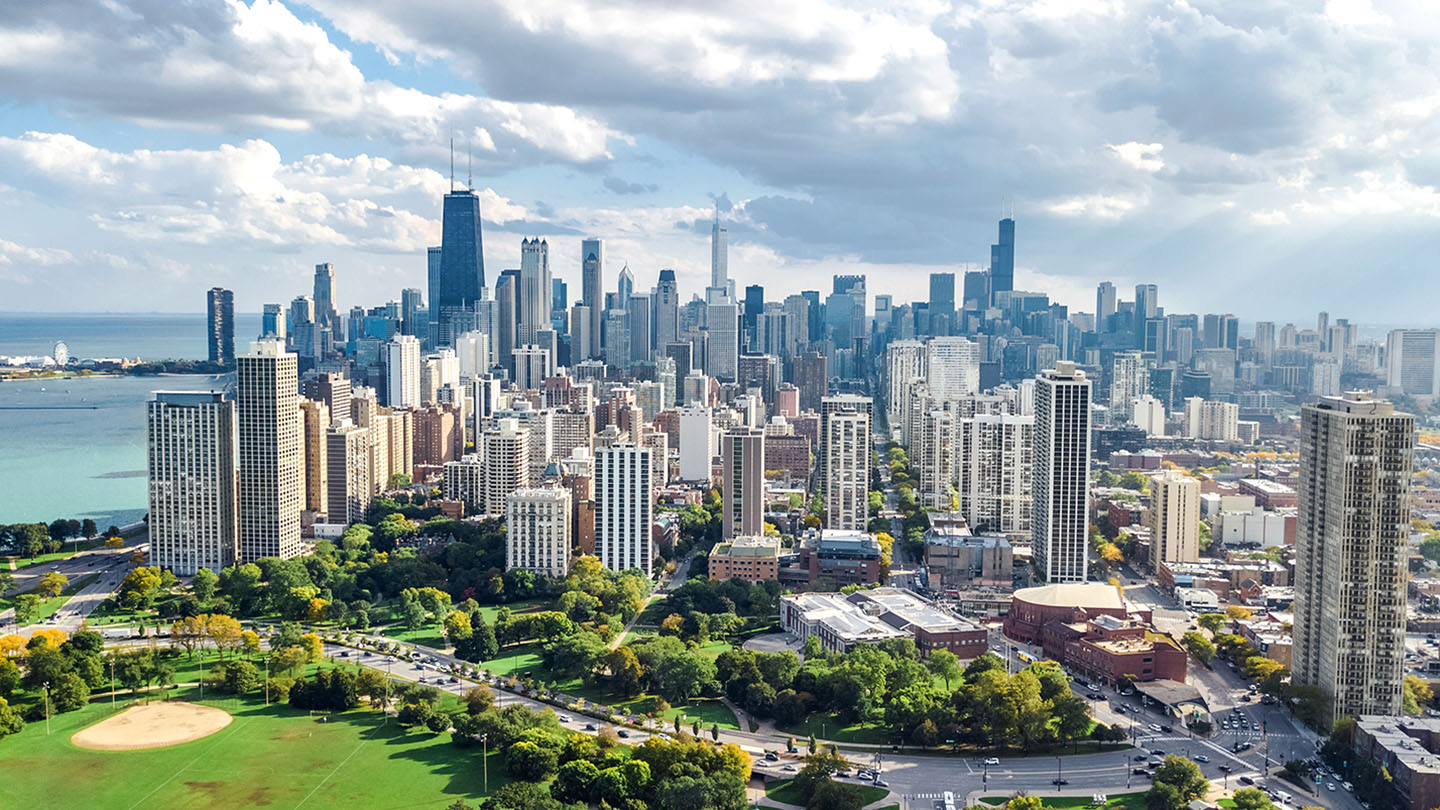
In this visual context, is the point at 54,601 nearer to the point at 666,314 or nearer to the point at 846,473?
the point at 846,473

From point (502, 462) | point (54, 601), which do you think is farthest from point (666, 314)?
point (54, 601)

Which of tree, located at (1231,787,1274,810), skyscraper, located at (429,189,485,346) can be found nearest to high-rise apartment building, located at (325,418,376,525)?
tree, located at (1231,787,1274,810)

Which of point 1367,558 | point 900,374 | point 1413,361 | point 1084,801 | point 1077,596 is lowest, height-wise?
point 1084,801

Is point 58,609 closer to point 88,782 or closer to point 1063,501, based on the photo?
point 88,782

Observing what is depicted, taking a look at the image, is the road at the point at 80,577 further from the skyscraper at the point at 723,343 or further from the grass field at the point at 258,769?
the skyscraper at the point at 723,343

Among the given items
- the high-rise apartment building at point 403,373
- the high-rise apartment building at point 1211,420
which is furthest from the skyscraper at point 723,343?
the high-rise apartment building at point 1211,420

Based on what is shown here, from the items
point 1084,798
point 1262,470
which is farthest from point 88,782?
point 1262,470
